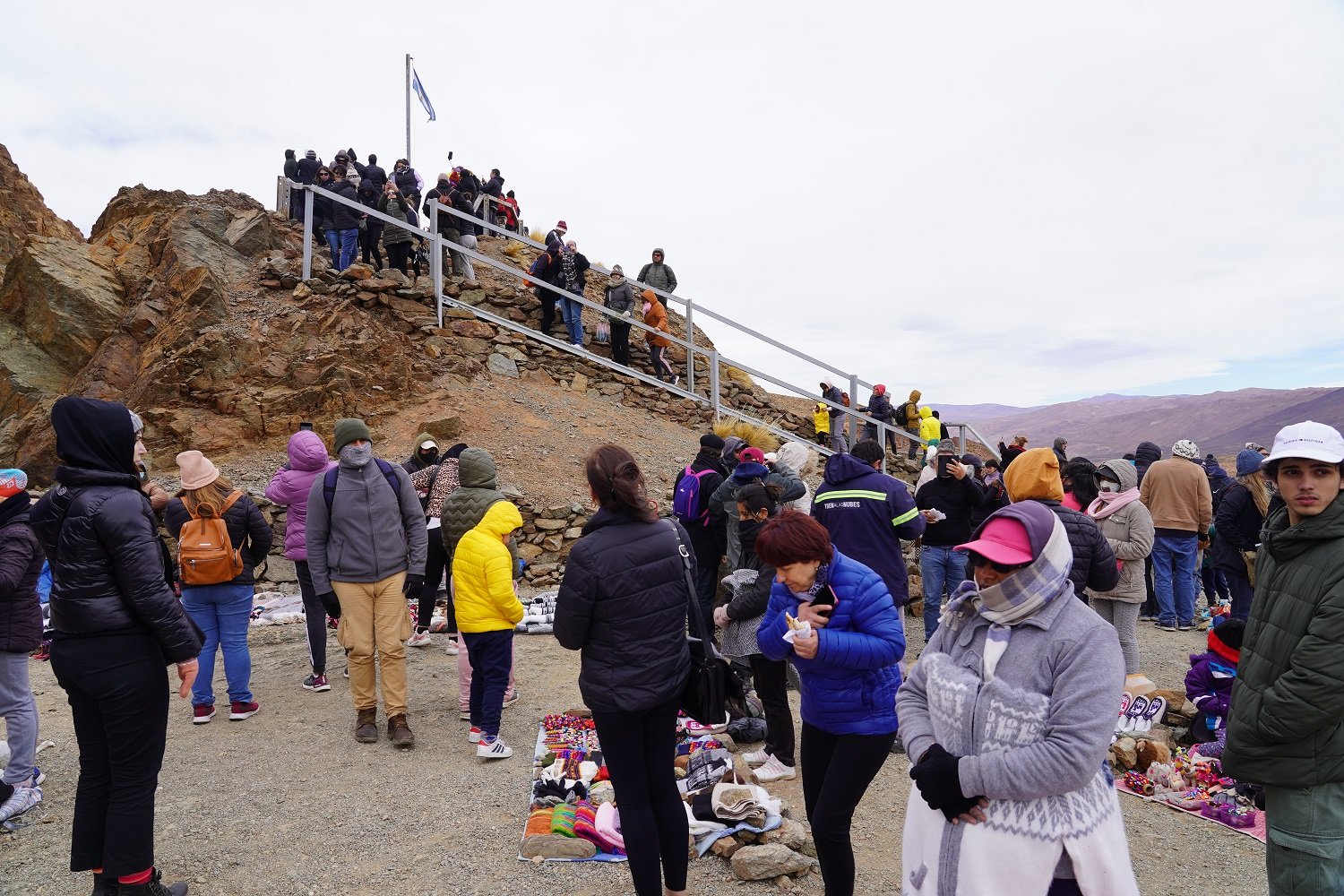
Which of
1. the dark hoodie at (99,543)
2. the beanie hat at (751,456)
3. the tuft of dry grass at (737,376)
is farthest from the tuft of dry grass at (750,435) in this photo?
the tuft of dry grass at (737,376)

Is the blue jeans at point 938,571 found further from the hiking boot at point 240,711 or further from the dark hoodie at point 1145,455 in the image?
the hiking boot at point 240,711

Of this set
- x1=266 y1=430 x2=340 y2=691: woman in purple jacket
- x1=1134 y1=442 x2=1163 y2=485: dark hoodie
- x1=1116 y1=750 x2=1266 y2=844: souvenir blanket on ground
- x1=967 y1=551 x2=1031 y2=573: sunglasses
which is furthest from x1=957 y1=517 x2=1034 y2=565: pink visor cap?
x1=1134 y1=442 x2=1163 y2=485: dark hoodie

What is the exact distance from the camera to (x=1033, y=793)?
191cm

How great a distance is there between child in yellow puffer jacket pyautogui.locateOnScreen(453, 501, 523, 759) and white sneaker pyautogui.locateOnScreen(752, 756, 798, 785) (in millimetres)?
1552

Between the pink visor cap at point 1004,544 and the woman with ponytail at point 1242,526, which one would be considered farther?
the woman with ponytail at point 1242,526

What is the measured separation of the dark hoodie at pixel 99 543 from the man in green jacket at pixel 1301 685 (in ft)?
12.6

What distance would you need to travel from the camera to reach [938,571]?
258 inches

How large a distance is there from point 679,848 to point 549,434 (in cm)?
833

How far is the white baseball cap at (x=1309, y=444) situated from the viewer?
2.36m

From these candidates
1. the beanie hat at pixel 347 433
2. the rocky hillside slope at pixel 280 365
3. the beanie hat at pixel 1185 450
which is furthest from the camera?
the rocky hillside slope at pixel 280 365

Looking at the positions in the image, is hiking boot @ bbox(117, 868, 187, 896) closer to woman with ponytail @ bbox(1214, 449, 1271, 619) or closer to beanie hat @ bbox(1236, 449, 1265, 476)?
woman with ponytail @ bbox(1214, 449, 1271, 619)

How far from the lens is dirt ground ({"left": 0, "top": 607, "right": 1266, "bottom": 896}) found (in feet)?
11.4

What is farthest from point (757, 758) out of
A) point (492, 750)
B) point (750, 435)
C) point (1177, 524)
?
point (1177, 524)

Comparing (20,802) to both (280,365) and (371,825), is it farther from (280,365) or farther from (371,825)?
(280,365)
